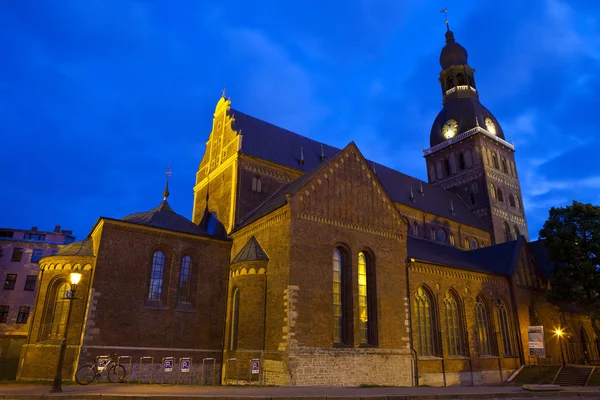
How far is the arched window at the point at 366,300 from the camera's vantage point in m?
24.3

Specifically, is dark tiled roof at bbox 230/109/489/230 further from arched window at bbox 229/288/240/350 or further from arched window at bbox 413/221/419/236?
arched window at bbox 229/288/240/350

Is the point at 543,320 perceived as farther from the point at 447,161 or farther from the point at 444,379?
the point at 447,161

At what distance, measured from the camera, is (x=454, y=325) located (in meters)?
30.5

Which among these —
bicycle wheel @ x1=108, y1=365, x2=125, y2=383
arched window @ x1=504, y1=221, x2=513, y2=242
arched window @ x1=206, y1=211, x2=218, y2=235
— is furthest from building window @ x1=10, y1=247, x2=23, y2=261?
arched window @ x1=504, y1=221, x2=513, y2=242

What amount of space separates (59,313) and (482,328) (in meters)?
28.4

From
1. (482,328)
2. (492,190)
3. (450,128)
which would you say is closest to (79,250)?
(482,328)

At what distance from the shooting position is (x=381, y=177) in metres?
42.0

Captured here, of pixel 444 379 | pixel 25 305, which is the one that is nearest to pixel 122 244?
pixel 444 379

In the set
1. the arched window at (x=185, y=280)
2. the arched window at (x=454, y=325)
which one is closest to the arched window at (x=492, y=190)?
the arched window at (x=454, y=325)

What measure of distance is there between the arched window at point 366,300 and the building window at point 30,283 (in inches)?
1635

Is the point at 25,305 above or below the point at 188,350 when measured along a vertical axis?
above

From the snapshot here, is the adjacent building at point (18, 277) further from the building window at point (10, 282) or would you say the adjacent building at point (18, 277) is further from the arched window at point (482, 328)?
the arched window at point (482, 328)

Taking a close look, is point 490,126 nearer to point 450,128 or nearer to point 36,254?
point 450,128

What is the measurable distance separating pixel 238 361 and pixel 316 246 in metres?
7.32
